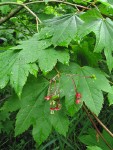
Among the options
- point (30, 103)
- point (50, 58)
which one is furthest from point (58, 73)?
point (30, 103)

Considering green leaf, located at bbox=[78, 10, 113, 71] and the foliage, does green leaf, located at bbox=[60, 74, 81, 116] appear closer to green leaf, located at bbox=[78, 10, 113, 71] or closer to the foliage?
the foliage

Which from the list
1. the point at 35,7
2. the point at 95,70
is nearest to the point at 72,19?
the point at 95,70

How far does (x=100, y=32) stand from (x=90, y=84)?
238mm

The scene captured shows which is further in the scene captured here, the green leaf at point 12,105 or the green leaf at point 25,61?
the green leaf at point 12,105

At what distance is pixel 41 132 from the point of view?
124 centimetres

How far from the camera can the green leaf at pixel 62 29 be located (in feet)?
3.99

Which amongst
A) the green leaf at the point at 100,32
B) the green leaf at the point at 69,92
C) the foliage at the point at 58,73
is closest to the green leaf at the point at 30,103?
the foliage at the point at 58,73

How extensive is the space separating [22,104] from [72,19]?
47 cm

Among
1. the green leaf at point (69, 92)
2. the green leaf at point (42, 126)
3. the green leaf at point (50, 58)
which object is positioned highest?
the green leaf at point (50, 58)

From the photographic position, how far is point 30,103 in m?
1.27

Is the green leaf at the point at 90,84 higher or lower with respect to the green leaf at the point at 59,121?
higher

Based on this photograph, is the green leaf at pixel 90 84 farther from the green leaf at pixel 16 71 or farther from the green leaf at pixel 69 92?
the green leaf at pixel 16 71

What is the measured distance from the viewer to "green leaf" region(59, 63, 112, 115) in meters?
1.17

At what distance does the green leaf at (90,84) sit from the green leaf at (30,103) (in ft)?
0.42
